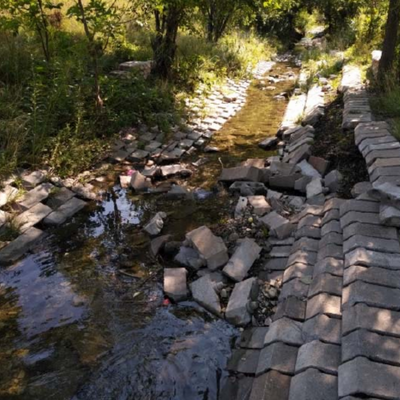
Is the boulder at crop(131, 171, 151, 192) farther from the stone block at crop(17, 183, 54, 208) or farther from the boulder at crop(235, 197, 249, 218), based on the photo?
the boulder at crop(235, 197, 249, 218)

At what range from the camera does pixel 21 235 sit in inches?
183

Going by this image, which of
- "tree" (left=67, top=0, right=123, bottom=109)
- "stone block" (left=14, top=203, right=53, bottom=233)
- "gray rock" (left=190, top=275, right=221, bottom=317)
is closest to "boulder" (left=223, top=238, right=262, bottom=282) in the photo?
"gray rock" (left=190, top=275, right=221, bottom=317)

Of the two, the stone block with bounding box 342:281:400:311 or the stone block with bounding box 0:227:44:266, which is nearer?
the stone block with bounding box 342:281:400:311

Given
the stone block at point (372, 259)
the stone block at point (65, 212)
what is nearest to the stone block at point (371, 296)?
the stone block at point (372, 259)

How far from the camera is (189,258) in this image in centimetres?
415

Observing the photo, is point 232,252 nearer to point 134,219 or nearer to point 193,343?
point 193,343

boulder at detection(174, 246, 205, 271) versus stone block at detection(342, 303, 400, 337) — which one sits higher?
stone block at detection(342, 303, 400, 337)

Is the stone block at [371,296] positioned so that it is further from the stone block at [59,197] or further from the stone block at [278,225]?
the stone block at [59,197]

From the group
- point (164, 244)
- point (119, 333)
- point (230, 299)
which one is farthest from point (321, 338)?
point (164, 244)

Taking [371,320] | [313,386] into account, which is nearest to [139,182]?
[371,320]

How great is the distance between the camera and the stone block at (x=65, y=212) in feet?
16.4

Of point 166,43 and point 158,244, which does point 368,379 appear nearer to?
point 158,244

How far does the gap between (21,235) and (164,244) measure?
5.51ft

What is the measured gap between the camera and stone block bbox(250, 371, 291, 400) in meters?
2.41
